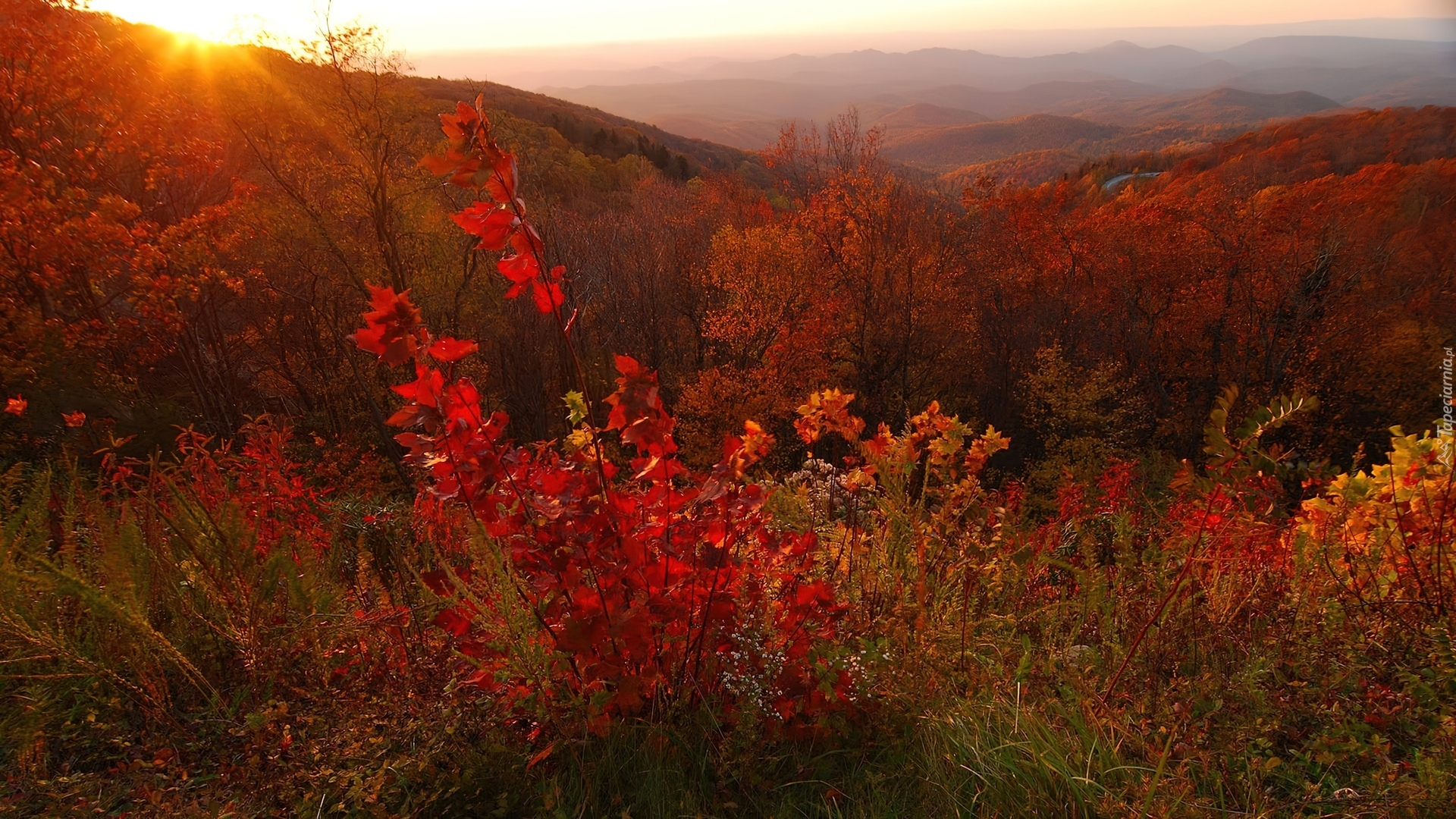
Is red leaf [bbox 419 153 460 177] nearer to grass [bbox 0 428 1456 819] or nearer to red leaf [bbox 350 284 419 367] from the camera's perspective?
red leaf [bbox 350 284 419 367]

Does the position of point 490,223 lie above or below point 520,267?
above

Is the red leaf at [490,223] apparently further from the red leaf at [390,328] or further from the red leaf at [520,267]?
the red leaf at [390,328]

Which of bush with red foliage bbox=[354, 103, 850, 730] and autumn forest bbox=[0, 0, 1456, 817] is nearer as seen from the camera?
bush with red foliage bbox=[354, 103, 850, 730]

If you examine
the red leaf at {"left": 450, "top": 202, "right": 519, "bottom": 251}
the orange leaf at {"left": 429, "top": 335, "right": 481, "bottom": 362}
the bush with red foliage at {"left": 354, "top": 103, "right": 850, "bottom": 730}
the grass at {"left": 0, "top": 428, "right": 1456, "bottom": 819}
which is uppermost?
the red leaf at {"left": 450, "top": 202, "right": 519, "bottom": 251}

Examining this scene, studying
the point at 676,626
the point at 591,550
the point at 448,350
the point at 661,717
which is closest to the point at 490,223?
the point at 448,350

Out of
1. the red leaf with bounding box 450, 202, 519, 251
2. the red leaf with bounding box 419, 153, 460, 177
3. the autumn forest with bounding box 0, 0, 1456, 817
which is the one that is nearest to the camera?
the red leaf with bounding box 419, 153, 460, 177

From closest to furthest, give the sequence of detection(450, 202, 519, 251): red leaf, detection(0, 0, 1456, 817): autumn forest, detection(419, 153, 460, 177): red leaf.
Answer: detection(419, 153, 460, 177): red leaf, detection(450, 202, 519, 251): red leaf, detection(0, 0, 1456, 817): autumn forest

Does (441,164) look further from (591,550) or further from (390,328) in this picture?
(591,550)

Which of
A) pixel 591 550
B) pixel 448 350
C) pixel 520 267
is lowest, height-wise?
pixel 591 550

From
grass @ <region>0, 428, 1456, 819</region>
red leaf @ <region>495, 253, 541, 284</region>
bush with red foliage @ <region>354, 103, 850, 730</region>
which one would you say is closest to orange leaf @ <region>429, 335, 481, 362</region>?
bush with red foliage @ <region>354, 103, 850, 730</region>

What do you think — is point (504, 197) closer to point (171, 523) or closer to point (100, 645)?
point (171, 523)

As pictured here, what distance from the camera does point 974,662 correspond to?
267cm

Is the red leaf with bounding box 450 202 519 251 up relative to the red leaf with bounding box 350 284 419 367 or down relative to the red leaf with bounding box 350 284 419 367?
up

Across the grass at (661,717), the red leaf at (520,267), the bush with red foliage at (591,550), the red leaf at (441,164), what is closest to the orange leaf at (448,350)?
the bush with red foliage at (591,550)
